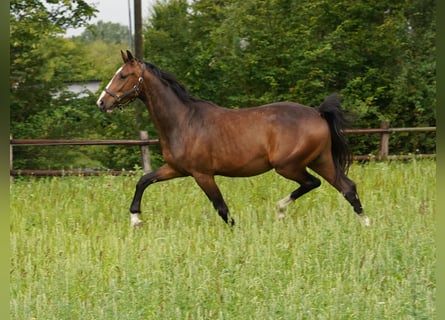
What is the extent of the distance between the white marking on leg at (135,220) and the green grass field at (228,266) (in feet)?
0.30

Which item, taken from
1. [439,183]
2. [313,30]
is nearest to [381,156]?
[313,30]

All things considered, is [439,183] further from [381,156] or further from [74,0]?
[74,0]

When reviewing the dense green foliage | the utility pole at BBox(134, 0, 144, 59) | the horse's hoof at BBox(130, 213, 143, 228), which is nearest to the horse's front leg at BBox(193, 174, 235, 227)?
the horse's hoof at BBox(130, 213, 143, 228)

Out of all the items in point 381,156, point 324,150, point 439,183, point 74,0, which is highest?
point 74,0

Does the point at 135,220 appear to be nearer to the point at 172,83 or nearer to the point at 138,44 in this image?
the point at 172,83

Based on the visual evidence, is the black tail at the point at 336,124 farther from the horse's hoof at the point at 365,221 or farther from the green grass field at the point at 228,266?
the horse's hoof at the point at 365,221

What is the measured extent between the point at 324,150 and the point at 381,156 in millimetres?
7284

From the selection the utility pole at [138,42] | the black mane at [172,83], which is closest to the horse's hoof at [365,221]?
the black mane at [172,83]

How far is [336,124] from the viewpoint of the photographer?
26.0ft

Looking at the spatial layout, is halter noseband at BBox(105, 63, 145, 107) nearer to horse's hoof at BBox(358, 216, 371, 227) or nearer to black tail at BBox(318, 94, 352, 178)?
black tail at BBox(318, 94, 352, 178)

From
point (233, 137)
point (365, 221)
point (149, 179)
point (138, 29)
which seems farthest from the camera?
point (138, 29)

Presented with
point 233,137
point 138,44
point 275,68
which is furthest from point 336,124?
point 138,44

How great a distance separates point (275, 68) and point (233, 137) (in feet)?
39.0

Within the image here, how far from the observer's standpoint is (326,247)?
5.84m
